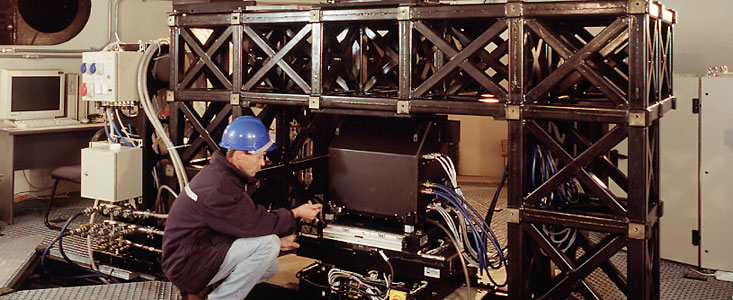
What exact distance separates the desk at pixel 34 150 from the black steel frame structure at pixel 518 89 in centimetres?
257

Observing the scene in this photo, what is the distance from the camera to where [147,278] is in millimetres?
4664

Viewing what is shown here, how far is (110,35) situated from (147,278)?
403 cm

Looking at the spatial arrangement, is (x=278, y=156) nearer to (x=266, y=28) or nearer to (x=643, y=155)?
(x=266, y=28)

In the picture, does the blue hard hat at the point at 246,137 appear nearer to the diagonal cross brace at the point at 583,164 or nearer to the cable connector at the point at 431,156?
the cable connector at the point at 431,156

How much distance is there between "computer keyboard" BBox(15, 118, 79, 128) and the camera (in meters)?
6.59

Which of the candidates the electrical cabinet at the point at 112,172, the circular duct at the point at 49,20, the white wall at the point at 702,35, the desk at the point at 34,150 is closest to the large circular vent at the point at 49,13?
the circular duct at the point at 49,20

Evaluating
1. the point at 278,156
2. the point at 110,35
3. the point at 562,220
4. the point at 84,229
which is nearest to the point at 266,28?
the point at 278,156

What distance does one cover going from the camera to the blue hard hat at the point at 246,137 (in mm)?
3859

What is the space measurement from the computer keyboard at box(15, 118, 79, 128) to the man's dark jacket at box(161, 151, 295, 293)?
3.65 metres

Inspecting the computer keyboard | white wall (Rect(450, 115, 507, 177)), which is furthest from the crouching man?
white wall (Rect(450, 115, 507, 177))

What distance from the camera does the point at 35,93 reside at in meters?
6.76

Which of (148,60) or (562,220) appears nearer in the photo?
(562,220)

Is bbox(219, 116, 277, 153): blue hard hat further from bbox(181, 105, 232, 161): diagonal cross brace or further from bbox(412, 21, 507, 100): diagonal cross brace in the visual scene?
bbox(412, 21, 507, 100): diagonal cross brace

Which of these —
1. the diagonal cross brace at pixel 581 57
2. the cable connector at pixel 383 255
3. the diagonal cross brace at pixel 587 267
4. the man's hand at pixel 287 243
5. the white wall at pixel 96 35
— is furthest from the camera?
the white wall at pixel 96 35
